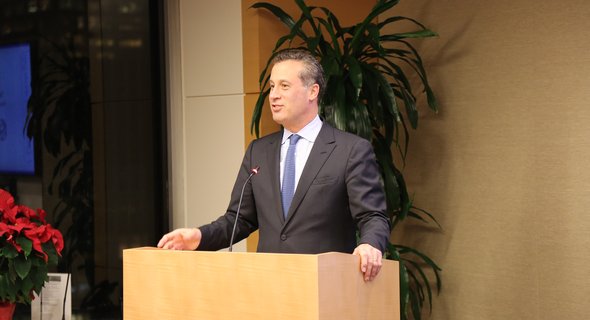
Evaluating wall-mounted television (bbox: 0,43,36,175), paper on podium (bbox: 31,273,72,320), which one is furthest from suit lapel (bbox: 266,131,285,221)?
wall-mounted television (bbox: 0,43,36,175)

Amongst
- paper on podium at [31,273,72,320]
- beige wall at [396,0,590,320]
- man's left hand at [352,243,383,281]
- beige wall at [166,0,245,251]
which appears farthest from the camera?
beige wall at [166,0,245,251]

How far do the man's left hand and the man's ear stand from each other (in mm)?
636

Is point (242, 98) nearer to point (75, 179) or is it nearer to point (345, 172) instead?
point (75, 179)

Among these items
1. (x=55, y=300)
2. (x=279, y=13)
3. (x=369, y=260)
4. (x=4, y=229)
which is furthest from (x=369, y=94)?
(x=369, y=260)

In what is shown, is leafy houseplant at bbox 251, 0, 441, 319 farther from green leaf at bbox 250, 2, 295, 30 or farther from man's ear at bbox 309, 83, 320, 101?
man's ear at bbox 309, 83, 320, 101

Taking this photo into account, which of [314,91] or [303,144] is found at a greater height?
[314,91]

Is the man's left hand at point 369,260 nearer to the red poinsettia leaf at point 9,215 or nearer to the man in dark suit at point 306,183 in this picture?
the man in dark suit at point 306,183

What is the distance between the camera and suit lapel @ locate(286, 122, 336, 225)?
8.97 feet

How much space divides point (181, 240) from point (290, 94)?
58 cm

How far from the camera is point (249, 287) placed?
2.18 m

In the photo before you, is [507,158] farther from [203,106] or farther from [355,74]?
[203,106]

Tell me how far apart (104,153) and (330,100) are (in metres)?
1.29

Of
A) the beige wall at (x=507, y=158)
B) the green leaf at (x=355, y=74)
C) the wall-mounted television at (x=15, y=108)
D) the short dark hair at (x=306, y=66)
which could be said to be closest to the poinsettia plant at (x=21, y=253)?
the wall-mounted television at (x=15, y=108)

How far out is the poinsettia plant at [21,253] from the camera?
3.24 m
